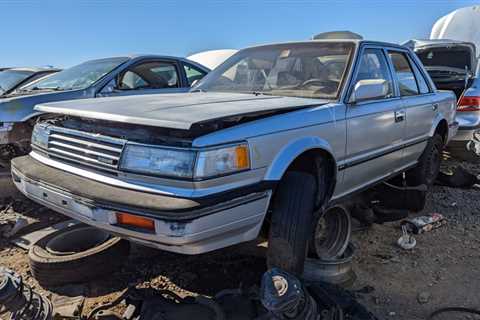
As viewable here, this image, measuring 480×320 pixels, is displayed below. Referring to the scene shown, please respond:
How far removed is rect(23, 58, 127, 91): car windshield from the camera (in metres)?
5.17

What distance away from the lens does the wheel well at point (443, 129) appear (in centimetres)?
468

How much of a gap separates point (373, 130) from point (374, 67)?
661 millimetres

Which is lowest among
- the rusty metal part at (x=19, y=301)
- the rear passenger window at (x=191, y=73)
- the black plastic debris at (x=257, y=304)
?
the black plastic debris at (x=257, y=304)

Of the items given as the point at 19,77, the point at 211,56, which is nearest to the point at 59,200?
the point at 19,77

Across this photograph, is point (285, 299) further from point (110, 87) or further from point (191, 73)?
point (191, 73)

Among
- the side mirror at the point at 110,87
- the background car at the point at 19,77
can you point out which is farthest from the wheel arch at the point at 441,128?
the background car at the point at 19,77

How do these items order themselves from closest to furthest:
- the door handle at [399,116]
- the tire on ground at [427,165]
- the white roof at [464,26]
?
the door handle at [399,116] < the tire on ground at [427,165] < the white roof at [464,26]

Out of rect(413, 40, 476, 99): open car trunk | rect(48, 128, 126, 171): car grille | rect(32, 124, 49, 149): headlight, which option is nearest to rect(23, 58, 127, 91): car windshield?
rect(32, 124, 49, 149): headlight

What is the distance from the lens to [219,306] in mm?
2211

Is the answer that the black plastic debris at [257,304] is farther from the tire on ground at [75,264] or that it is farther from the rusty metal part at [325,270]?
the tire on ground at [75,264]

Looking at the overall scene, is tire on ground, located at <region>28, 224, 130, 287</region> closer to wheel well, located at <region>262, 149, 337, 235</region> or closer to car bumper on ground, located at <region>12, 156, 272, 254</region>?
car bumper on ground, located at <region>12, 156, 272, 254</region>

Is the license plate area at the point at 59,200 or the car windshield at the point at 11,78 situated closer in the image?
the license plate area at the point at 59,200

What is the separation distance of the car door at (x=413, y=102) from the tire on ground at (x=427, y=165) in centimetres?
17

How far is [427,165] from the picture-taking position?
15.0 feet
